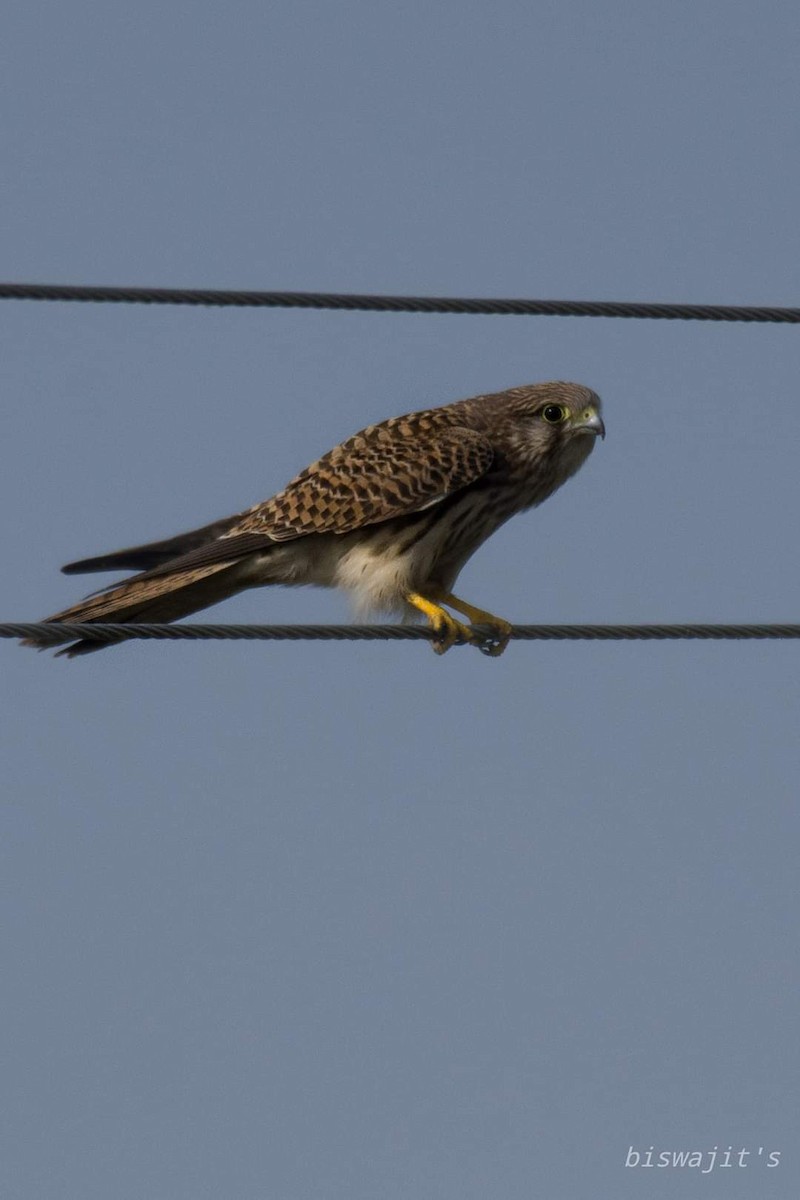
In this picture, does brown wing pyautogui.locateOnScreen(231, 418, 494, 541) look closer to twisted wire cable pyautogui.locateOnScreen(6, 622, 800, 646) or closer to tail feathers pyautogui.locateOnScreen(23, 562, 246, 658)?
tail feathers pyautogui.locateOnScreen(23, 562, 246, 658)

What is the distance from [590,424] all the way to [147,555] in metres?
2.00

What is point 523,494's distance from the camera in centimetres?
793

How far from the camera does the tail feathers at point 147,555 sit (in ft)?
22.8

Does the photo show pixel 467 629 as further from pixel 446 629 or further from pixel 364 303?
pixel 364 303

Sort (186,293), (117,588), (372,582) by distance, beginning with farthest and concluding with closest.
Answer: (372,582), (117,588), (186,293)

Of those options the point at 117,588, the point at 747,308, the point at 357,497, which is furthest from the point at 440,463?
the point at 747,308

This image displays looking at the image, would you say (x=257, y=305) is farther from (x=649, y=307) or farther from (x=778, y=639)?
(x=778, y=639)

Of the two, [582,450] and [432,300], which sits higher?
[582,450]

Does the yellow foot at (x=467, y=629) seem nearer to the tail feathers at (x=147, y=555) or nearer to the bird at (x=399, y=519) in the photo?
the bird at (x=399, y=519)

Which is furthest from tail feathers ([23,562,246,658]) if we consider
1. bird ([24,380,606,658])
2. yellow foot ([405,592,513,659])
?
yellow foot ([405,592,513,659])

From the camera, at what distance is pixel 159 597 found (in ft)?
23.0

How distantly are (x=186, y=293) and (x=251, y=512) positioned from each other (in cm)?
264

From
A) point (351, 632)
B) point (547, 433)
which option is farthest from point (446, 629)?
point (351, 632)

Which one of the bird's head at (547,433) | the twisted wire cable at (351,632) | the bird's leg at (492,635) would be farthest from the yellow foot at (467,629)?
the twisted wire cable at (351,632)
